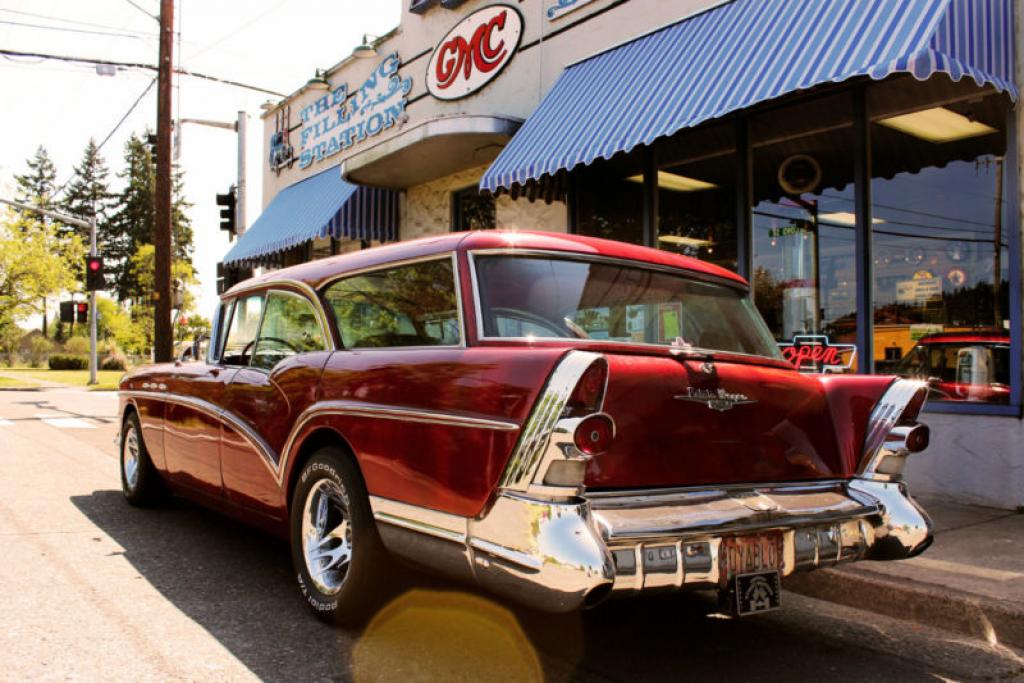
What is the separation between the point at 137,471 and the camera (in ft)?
19.8

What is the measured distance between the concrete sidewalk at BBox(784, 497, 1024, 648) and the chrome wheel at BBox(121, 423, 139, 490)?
4.62 metres

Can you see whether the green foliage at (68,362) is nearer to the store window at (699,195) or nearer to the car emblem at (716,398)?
the store window at (699,195)

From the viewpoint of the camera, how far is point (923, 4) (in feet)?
18.4

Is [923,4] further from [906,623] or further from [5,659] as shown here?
[5,659]

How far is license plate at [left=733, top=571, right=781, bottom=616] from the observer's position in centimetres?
288

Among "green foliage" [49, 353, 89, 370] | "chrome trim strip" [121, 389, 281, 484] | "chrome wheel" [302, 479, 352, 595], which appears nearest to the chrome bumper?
"chrome wheel" [302, 479, 352, 595]

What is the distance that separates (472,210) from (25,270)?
101ft

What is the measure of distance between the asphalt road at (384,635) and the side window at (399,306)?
117cm

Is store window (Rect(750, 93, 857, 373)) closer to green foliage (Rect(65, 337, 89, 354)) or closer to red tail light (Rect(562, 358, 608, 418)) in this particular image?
red tail light (Rect(562, 358, 608, 418))

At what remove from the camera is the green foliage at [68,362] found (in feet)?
146

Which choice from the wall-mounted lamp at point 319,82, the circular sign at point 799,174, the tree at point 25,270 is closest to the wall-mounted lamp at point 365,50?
the wall-mounted lamp at point 319,82

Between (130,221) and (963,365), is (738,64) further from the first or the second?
(130,221)

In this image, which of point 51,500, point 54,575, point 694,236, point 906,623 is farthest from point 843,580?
point 51,500

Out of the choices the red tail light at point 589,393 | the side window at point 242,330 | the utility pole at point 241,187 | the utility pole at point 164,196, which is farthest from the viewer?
the utility pole at point 241,187
